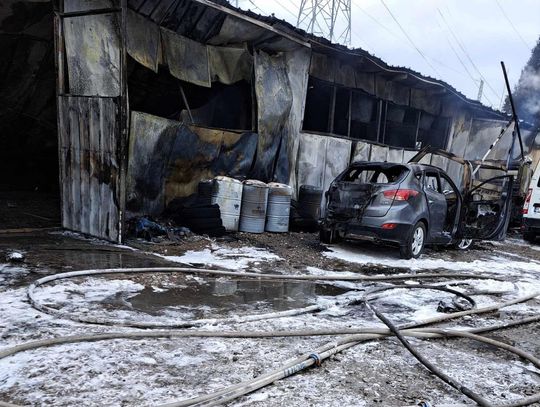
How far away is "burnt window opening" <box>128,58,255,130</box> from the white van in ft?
24.0

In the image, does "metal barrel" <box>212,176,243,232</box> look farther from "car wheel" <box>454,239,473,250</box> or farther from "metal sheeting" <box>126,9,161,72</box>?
"car wheel" <box>454,239,473,250</box>

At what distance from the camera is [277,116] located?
9562 millimetres

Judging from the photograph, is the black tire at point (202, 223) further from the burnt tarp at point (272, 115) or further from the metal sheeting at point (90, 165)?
the burnt tarp at point (272, 115)

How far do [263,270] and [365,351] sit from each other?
278 cm

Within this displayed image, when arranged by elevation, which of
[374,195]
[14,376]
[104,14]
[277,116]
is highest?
[104,14]

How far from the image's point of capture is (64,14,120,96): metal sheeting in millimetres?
6637

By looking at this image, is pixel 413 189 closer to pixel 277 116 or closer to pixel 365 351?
pixel 277 116

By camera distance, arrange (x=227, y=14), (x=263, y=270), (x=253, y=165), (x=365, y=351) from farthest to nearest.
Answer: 1. (x=253, y=165)
2. (x=227, y=14)
3. (x=263, y=270)
4. (x=365, y=351)

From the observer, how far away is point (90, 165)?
6.84m

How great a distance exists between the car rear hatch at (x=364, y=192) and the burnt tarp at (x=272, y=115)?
216 cm

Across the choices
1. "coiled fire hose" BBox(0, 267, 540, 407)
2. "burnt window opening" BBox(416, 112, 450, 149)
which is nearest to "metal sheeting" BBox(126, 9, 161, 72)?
"coiled fire hose" BBox(0, 267, 540, 407)

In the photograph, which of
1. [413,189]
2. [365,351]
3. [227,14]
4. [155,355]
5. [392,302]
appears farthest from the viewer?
[227,14]

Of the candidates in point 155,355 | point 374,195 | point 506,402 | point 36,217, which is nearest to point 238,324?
point 155,355

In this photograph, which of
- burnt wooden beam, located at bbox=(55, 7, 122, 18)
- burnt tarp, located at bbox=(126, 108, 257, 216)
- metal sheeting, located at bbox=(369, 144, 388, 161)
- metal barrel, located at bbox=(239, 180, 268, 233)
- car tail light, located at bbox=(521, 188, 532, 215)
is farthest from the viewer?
metal sheeting, located at bbox=(369, 144, 388, 161)
